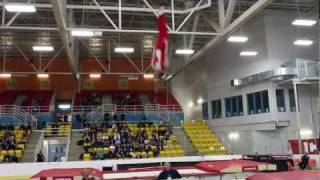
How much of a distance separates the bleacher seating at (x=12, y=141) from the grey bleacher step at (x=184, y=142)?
9.93 m

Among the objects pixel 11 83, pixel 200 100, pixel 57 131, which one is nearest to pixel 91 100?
pixel 57 131

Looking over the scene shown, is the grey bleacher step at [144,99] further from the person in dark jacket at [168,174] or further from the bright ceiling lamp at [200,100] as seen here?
the person in dark jacket at [168,174]

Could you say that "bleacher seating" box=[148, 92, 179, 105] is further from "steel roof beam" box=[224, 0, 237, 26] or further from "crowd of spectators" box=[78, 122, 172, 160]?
"steel roof beam" box=[224, 0, 237, 26]

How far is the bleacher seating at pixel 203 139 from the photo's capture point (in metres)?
24.7

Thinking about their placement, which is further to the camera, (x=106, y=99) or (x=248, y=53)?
(x=106, y=99)

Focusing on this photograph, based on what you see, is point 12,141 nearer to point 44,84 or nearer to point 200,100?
point 44,84

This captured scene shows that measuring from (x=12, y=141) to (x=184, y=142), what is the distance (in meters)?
11.0

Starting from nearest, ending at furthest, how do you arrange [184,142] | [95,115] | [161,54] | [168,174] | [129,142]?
[161,54]
[168,174]
[129,142]
[184,142]
[95,115]

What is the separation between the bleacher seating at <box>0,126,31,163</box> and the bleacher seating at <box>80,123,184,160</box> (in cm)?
349

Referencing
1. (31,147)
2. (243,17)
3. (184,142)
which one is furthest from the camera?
(184,142)

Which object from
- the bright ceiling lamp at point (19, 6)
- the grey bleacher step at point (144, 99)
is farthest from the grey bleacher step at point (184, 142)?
the bright ceiling lamp at point (19, 6)

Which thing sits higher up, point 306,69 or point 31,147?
point 306,69

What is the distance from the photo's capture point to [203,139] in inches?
1038

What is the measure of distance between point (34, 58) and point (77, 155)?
13598 mm
